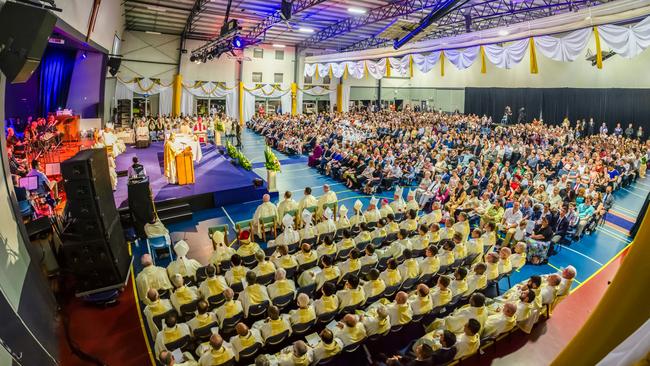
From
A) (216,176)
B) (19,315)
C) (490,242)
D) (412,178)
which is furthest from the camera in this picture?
(412,178)

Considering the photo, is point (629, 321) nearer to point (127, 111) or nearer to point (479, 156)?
point (479, 156)

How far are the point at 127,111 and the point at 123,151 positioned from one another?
8910 millimetres

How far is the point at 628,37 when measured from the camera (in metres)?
8.80

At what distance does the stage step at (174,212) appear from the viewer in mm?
9484

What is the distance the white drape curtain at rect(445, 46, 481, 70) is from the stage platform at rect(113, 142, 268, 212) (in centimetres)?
808

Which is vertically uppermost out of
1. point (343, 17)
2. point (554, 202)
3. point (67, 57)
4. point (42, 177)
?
point (343, 17)

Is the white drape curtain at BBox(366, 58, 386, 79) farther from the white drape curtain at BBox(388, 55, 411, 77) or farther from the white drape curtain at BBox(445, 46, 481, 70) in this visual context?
the white drape curtain at BBox(445, 46, 481, 70)

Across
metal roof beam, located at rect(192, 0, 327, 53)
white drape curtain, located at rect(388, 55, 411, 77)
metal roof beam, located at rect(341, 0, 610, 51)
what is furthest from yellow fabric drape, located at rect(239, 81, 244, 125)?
white drape curtain, located at rect(388, 55, 411, 77)

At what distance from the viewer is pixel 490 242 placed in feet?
23.2

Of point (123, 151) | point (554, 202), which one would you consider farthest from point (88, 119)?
point (554, 202)

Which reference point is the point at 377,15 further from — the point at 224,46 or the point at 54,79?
the point at 54,79

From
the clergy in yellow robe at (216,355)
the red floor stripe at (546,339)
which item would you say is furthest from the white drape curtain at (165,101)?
Answer: the red floor stripe at (546,339)

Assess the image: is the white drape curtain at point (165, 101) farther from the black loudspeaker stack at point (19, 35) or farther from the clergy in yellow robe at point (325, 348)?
the clergy in yellow robe at point (325, 348)

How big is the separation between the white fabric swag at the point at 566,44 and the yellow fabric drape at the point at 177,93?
74.3ft
